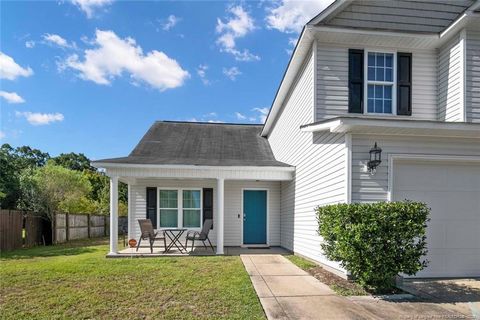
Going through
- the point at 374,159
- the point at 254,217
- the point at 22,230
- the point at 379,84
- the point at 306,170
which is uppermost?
the point at 379,84

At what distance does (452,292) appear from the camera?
562 centimetres

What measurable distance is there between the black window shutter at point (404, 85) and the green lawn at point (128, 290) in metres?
5.31

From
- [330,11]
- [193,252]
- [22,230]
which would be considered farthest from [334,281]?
[22,230]

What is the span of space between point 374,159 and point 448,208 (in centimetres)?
194

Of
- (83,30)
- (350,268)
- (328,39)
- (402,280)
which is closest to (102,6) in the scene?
(83,30)

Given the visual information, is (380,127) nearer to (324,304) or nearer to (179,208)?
(324,304)

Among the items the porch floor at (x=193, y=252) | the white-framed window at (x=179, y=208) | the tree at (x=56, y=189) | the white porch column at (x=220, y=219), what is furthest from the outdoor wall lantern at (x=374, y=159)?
the tree at (x=56, y=189)

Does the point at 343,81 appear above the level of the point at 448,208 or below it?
above

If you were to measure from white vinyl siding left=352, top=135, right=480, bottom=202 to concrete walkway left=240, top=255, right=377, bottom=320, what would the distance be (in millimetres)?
1854

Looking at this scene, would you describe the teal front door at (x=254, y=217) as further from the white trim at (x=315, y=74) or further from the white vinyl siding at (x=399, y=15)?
the white vinyl siding at (x=399, y=15)

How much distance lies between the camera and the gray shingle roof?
10.4 meters

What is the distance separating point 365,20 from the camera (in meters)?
7.95

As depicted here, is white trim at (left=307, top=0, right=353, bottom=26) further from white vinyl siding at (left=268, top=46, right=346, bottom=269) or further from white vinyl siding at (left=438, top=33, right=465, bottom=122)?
white vinyl siding at (left=438, top=33, right=465, bottom=122)

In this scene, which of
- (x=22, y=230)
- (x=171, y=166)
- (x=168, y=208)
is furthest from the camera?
(x=22, y=230)
